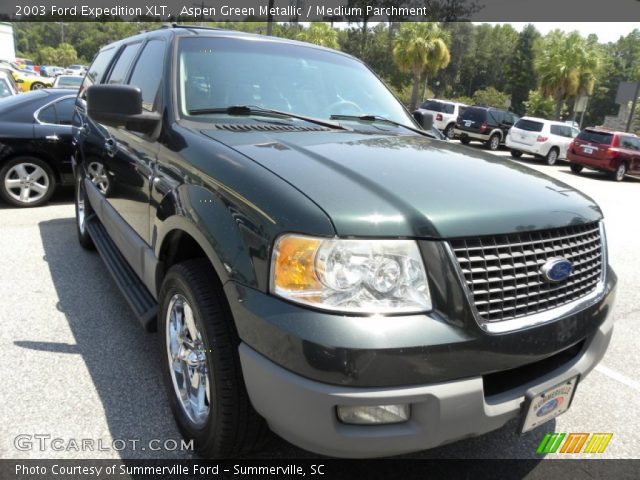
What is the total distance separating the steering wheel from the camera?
324 centimetres

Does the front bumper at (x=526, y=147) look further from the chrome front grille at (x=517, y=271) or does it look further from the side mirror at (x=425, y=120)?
the chrome front grille at (x=517, y=271)

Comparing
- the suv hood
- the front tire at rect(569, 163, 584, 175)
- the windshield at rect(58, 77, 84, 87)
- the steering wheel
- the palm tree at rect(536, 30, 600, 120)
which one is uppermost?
the palm tree at rect(536, 30, 600, 120)

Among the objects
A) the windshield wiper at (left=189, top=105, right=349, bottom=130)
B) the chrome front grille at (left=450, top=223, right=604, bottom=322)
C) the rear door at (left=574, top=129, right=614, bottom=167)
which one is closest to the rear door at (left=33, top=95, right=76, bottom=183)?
the windshield wiper at (left=189, top=105, right=349, bottom=130)

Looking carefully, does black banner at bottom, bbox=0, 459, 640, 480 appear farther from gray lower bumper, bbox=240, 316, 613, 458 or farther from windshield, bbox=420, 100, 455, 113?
windshield, bbox=420, 100, 455, 113

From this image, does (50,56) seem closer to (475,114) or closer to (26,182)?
(475,114)

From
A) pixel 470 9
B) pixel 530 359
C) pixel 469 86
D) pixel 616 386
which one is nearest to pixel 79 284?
pixel 530 359

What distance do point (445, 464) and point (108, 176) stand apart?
299 cm

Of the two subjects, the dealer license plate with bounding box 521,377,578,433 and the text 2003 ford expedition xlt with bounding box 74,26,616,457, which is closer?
the text 2003 ford expedition xlt with bounding box 74,26,616,457

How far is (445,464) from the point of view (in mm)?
2393

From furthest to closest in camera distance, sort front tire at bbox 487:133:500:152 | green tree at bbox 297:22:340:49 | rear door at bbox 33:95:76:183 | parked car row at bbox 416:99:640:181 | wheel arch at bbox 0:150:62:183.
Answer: green tree at bbox 297:22:340:49
front tire at bbox 487:133:500:152
parked car row at bbox 416:99:640:181
rear door at bbox 33:95:76:183
wheel arch at bbox 0:150:62:183

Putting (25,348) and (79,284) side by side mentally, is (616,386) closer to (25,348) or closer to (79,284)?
(25,348)

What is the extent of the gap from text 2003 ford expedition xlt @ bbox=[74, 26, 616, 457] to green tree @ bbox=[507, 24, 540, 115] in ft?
224

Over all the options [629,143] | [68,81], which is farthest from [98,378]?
[68,81]

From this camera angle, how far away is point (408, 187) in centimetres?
199
